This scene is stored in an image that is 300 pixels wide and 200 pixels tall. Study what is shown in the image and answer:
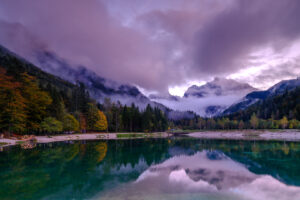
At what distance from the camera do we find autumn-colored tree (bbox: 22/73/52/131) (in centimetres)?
5394

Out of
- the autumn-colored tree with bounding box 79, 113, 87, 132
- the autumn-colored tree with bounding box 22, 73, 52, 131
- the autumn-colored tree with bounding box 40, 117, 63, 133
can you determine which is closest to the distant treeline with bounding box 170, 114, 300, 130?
the autumn-colored tree with bounding box 79, 113, 87, 132

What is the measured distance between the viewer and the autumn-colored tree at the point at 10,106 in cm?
4412

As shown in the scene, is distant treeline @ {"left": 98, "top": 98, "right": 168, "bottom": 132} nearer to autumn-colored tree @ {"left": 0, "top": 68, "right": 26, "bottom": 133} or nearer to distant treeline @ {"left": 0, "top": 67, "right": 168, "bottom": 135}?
distant treeline @ {"left": 0, "top": 67, "right": 168, "bottom": 135}

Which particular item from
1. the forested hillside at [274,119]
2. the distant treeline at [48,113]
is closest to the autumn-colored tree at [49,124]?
the distant treeline at [48,113]

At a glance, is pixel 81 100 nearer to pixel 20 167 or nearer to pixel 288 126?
pixel 20 167

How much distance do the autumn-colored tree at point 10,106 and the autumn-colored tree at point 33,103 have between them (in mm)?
4751

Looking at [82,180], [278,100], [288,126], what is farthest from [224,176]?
[278,100]

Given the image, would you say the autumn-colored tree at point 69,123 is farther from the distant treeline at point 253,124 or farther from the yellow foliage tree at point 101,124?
the distant treeline at point 253,124

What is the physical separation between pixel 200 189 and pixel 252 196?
10.1 ft

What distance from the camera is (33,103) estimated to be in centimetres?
5522

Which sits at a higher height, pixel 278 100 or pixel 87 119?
→ pixel 278 100

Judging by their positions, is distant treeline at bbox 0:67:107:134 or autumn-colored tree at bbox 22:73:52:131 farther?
autumn-colored tree at bbox 22:73:52:131

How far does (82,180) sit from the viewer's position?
1443 centimetres

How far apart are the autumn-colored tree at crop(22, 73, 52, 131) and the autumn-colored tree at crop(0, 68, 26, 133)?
15.6 ft
